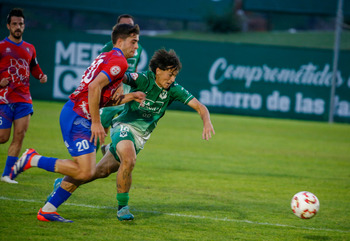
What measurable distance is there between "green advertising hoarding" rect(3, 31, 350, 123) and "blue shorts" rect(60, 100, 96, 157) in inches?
632

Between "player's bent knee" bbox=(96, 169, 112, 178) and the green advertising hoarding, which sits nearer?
"player's bent knee" bbox=(96, 169, 112, 178)

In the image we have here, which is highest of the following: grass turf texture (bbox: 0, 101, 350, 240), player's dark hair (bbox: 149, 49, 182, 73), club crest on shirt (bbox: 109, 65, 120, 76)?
player's dark hair (bbox: 149, 49, 182, 73)

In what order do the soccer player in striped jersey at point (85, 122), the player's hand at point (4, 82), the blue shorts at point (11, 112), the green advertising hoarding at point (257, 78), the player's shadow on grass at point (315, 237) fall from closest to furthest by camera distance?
the soccer player in striped jersey at point (85, 122) → the player's shadow on grass at point (315, 237) → the player's hand at point (4, 82) → the blue shorts at point (11, 112) → the green advertising hoarding at point (257, 78)

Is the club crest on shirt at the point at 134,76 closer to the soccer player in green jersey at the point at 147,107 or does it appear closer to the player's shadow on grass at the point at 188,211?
the soccer player in green jersey at the point at 147,107

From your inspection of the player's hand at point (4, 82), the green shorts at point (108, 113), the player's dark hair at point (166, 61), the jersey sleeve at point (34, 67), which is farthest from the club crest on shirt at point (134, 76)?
the jersey sleeve at point (34, 67)

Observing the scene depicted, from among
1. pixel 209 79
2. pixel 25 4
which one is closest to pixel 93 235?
pixel 209 79

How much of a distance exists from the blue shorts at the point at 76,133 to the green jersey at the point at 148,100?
91cm

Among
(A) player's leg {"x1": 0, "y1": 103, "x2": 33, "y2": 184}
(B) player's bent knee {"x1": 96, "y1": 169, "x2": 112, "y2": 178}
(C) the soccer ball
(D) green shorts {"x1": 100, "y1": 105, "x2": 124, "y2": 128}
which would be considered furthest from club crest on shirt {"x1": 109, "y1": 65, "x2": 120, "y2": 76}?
(A) player's leg {"x1": 0, "y1": 103, "x2": 33, "y2": 184}

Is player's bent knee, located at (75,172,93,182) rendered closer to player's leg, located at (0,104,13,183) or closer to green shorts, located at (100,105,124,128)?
green shorts, located at (100,105,124,128)

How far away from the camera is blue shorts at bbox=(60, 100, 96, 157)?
5.71m

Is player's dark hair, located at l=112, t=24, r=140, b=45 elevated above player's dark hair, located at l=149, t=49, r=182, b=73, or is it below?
above

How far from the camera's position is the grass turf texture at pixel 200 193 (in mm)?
5855

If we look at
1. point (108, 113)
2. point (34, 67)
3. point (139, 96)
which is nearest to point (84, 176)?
point (139, 96)

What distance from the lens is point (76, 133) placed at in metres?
5.75
